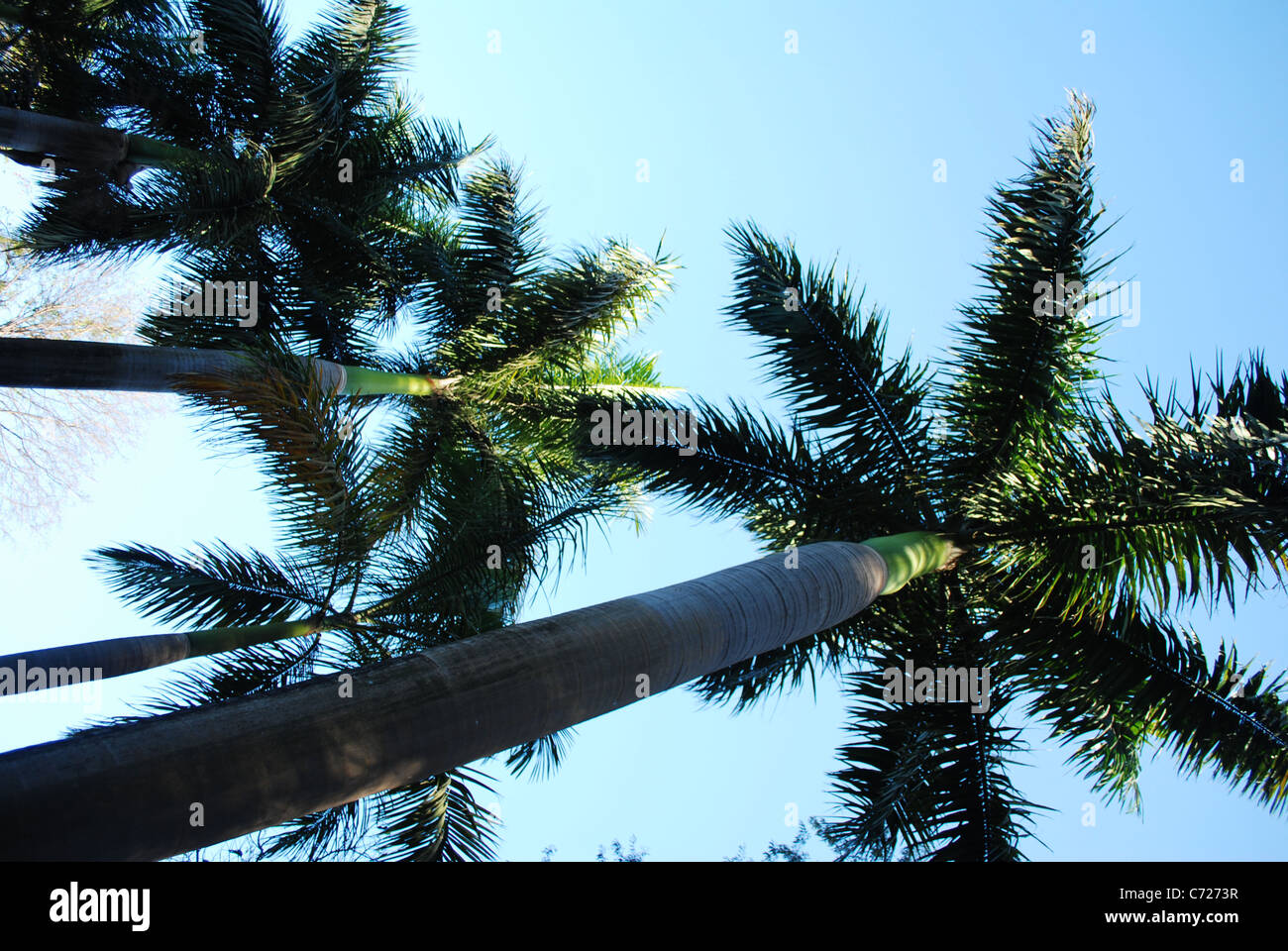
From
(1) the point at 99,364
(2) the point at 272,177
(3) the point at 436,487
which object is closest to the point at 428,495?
(3) the point at 436,487

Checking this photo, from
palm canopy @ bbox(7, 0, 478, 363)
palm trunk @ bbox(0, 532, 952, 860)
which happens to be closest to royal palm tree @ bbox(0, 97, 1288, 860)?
palm trunk @ bbox(0, 532, 952, 860)

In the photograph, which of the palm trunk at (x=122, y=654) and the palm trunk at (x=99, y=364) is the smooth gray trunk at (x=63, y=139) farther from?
the palm trunk at (x=122, y=654)

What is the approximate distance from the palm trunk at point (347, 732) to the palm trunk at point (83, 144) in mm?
8168

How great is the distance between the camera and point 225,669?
24.8 ft

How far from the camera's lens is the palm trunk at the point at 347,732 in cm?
188

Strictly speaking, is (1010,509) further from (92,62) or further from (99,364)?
(92,62)

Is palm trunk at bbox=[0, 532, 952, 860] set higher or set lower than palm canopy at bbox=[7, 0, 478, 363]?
lower

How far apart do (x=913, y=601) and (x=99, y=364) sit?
25.3ft

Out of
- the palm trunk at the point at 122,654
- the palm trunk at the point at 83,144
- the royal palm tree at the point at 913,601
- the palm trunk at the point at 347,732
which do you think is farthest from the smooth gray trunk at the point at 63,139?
the palm trunk at the point at 347,732

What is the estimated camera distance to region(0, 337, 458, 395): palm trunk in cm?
618

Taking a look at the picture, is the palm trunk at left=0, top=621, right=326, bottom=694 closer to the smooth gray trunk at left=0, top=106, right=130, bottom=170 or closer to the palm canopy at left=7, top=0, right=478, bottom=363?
the palm canopy at left=7, top=0, right=478, bottom=363

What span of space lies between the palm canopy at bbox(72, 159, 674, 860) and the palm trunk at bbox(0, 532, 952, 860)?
2835 mm
